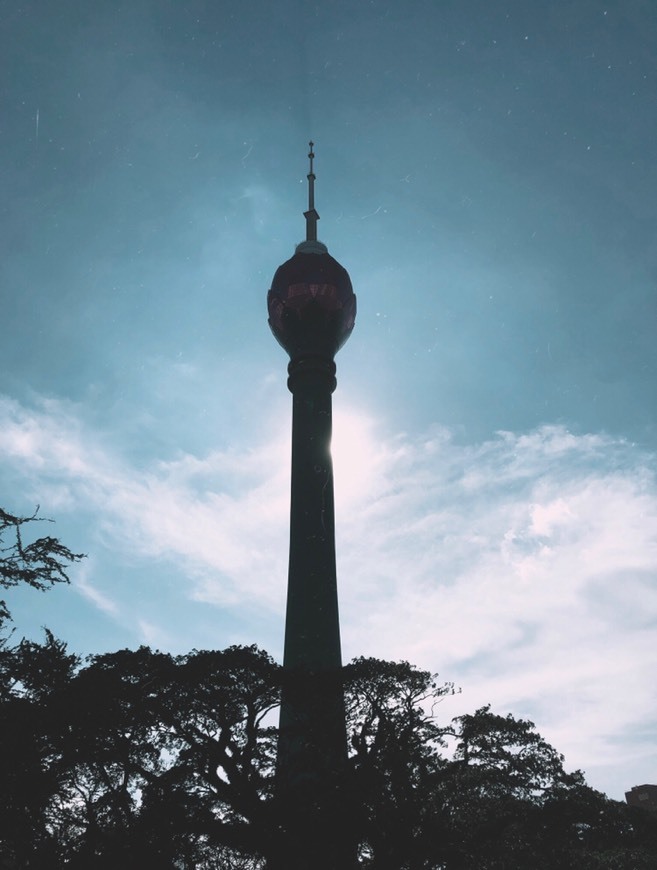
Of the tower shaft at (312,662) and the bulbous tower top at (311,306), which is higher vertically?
the bulbous tower top at (311,306)

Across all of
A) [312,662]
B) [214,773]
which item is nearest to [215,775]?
[214,773]

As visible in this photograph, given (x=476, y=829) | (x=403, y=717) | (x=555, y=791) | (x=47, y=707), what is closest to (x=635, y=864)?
(x=555, y=791)

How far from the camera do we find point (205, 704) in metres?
31.1

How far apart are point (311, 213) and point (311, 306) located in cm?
1260

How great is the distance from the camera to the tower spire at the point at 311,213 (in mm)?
64188

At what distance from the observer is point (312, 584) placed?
48.3m

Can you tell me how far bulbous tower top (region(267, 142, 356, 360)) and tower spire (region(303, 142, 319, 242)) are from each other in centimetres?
392

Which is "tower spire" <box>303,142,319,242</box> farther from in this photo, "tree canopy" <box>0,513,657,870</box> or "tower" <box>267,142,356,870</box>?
"tree canopy" <box>0,513,657,870</box>

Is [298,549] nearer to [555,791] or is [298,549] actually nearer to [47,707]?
[555,791]

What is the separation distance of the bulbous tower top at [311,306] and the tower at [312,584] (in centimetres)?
8

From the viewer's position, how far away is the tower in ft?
84.0

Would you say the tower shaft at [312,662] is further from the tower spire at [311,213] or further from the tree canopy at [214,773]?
the tower spire at [311,213]

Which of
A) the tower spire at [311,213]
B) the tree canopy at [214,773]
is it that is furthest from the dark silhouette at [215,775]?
the tower spire at [311,213]

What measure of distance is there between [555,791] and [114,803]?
23970mm
